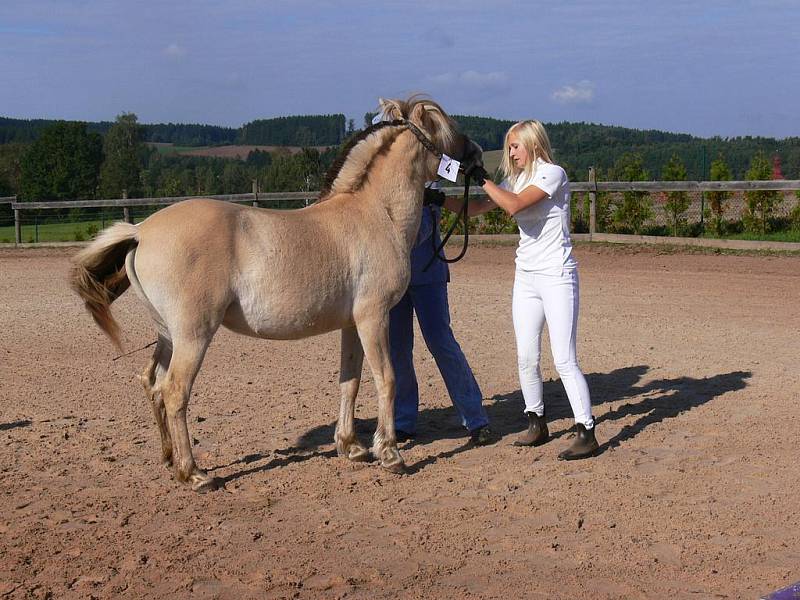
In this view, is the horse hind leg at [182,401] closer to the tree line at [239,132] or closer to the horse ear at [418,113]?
the horse ear at [418,113]

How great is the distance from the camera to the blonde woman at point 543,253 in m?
5.60

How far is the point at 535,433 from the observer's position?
20.0 ft

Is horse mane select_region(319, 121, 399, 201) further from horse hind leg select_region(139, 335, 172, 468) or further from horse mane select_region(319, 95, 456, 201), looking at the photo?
horse hind leg select_region(139, 335, 172, 468)

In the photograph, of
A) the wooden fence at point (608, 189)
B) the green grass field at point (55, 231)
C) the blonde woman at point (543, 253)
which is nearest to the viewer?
the blonde woman at point (543, 253)

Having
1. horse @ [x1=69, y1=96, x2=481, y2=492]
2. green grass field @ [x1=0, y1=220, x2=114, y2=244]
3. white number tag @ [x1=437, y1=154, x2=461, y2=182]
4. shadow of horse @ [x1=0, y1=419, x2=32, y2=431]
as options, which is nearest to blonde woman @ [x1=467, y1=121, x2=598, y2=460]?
white number tag @ [x1=437, y1=154, x2=461, y2=182]

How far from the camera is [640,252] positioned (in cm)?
1747

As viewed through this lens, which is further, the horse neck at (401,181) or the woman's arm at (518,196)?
the horse neck at (401,181)

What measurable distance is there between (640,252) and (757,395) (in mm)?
10600

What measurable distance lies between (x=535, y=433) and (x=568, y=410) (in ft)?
3.27

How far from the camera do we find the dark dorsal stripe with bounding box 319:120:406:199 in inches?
224

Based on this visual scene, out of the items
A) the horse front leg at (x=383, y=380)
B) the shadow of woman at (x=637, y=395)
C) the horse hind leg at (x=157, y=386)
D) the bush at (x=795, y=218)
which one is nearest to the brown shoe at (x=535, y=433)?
the shadow of woman at (x=637, y=395)

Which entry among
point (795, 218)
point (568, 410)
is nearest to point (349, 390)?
point (568, 410)

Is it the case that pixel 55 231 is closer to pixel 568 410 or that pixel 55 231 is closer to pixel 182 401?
pixel 568 410

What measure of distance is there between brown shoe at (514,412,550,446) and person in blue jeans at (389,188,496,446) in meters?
0.26
